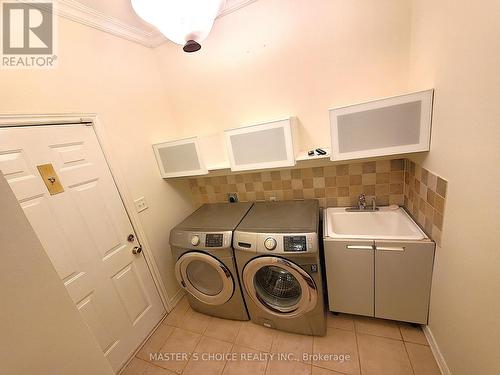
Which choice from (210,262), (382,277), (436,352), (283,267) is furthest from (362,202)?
(210,262)

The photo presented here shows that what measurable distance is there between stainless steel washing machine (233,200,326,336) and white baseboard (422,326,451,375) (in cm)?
67

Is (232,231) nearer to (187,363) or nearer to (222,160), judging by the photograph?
(222,160)

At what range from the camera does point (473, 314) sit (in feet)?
2.95

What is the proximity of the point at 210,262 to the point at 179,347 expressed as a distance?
0.80 meters

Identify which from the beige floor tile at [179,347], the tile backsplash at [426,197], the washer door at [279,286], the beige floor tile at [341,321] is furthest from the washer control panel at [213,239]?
the tile backsplash at [426,197]

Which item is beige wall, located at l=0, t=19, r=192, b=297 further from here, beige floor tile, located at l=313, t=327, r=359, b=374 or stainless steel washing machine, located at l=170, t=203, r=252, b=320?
beige floor tile, located at l=313, t=327, r=359, b=374

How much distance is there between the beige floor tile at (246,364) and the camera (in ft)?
4.61

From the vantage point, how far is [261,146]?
1.52 metres

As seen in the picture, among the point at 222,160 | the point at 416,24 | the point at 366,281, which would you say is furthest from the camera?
the point at 222,160

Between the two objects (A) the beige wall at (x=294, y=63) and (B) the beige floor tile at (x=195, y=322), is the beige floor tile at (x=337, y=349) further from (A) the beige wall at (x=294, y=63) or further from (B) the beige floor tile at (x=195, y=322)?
(A) the beige wall at (x=294, y=63)

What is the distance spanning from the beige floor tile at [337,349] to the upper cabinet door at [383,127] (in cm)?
134

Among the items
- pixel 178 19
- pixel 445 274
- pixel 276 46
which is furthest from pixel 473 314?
pixel 276 46

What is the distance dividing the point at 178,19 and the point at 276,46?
1.00m

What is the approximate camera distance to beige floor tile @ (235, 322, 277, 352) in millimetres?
1557
